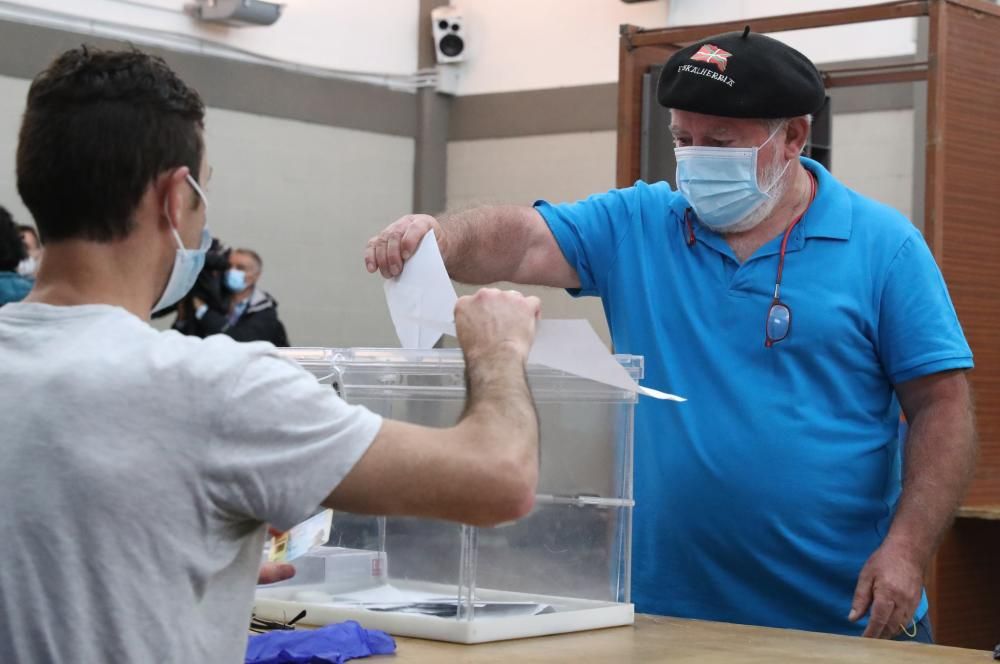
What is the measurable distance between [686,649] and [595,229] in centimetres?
93

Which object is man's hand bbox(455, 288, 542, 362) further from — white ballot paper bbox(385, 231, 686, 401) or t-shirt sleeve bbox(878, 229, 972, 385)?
t-shirt sleeve bbox(878, 229, 972, 385)

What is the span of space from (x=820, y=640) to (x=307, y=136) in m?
6.85

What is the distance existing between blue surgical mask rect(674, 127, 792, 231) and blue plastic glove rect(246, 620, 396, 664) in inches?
40.1

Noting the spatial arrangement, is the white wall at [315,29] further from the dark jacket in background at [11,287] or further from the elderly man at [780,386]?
the elderly man at [780,386]

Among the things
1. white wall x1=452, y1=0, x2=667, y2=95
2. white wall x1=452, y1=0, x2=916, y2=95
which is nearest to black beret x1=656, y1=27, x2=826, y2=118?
white wall x1=452, y1=0, x2=916, y2=95

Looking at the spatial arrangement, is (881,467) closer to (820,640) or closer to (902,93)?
(820,640)

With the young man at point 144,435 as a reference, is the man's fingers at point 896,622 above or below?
below

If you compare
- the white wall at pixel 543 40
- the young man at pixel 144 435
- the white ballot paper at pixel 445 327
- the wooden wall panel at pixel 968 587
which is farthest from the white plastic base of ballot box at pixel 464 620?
the white wall at pixel 543 40

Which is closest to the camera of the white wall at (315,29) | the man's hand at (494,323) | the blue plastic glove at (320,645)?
the man's hand at (494,323)

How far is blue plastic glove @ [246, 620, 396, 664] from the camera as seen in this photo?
1575 mm

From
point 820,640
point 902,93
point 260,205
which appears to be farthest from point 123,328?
point 260,205

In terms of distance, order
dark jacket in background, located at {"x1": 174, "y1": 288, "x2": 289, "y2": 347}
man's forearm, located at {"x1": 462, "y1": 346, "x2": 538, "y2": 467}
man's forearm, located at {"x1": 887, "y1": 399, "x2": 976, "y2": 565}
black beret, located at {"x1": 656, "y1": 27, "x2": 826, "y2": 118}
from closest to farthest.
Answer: man's forearm, located at {"x1": 462, "y1": 346, "x2": 538, "y2": 467}
man's forearm, located at {"x1": 887, "y1": 399, "x2": 976, "y2": 565}
black beret, located at {"x1": 656, "y1": 27, "x2": 826, "y2": 118}
dark jacket in background, located at {"x1": 174, "y1": 288, "x2": 289, "y2": 347}

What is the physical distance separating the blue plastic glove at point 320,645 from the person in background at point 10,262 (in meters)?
1.92

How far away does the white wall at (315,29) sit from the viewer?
7.45 meters
